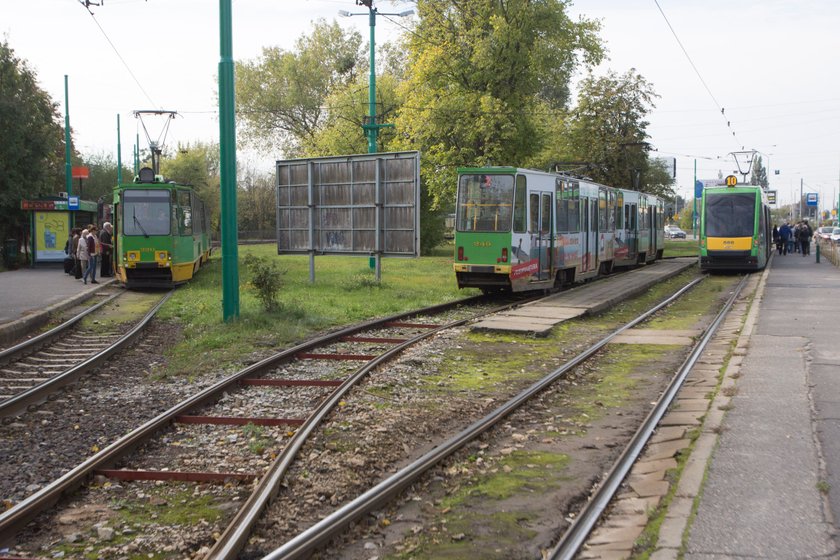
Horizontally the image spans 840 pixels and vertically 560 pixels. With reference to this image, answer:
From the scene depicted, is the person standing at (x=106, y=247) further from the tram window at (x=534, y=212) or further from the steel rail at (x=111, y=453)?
the steel rail at (x=111, y=453)

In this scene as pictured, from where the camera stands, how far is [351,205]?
22.8m

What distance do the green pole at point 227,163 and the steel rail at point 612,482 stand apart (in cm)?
800

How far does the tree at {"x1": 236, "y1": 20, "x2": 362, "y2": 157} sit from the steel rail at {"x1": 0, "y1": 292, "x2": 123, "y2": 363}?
139 feet

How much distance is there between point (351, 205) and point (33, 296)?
26.8 feet

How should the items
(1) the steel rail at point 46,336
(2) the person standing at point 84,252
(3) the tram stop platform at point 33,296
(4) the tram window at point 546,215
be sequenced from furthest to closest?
(2) the person standing at point 84,252, (4) the tram window at point 546,215, (3) the tram stop platform at point 33,296, (1) the steel rail at point 46,336

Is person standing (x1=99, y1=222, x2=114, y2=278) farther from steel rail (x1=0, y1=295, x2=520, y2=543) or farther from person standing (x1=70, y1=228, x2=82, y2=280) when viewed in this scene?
steel rail (x1=0, y1=295, x2=520, y2=543)

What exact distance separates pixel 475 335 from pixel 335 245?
32.4 feet

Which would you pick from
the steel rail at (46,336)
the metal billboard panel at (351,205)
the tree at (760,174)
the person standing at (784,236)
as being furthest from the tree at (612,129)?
the tree at (760,174)

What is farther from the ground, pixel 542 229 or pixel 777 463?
pixel 542 229

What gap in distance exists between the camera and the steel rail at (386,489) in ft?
16.0

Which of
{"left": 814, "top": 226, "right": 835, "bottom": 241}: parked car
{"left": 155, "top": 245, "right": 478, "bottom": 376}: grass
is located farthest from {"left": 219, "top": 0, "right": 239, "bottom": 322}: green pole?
{"left": 814, "top": 226, "right": 835, "bottom": 241}: parked car

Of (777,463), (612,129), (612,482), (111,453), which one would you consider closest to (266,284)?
(111,453)

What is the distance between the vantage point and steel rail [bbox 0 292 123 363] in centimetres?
1261

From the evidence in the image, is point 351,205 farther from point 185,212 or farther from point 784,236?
point 784,236
